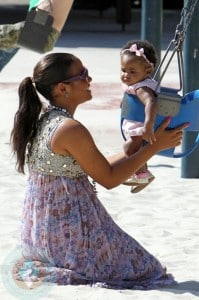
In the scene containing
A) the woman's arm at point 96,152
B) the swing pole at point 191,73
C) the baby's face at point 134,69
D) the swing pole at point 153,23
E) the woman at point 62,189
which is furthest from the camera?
the swing pole at point 153,23

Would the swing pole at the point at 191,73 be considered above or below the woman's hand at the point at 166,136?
below

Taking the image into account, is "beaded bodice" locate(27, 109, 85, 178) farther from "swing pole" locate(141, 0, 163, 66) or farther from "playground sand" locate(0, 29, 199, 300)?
"swing pole" locate(141, 0, 163, 66)

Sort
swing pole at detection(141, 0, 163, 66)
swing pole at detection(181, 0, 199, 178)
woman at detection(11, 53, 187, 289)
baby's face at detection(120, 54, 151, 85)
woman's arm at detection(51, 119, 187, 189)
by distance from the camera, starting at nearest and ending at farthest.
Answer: woman's arm at detection(51, 119, 187, 189) → woman at detection(11, 53, 187, 289) → baby's face at detection(120, 54, 151, 85) → swing pole at detection(181, 0, 199, 178) → swing pole at detection(141, 0, 163, 66)

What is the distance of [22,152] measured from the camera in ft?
17.6

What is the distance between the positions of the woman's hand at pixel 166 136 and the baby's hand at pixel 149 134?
0.07 feet

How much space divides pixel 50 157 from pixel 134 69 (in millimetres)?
864

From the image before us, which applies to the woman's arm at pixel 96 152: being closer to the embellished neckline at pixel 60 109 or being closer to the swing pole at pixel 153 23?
the embellished neckline at pixel 60 109

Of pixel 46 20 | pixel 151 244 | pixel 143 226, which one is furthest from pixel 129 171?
pixel 143 226

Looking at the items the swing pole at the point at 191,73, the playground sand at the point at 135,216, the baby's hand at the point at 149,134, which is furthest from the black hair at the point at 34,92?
the swing pole at the point at 191,73

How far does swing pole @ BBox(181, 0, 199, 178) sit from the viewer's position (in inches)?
339

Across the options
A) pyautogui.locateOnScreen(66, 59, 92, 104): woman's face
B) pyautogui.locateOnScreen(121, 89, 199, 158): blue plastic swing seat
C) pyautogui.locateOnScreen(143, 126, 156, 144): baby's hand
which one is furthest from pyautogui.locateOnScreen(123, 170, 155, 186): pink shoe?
pyautogui.locateOnScreen(66, 59, 92, 104): woman's face

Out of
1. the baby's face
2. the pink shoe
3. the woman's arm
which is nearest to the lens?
the woman's arm

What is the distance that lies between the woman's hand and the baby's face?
0.60 metres

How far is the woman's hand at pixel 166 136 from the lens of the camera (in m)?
5.19
